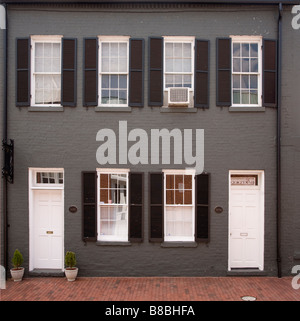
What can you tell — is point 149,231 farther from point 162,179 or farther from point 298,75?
point 298,75

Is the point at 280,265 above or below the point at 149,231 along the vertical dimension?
below

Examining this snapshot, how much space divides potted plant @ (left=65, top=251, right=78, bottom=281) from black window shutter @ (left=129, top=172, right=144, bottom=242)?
62.8 inches

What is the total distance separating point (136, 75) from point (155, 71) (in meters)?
0.53

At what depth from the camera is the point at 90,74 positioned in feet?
29.0

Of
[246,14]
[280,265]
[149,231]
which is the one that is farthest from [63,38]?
[280,265]

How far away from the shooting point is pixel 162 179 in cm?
884

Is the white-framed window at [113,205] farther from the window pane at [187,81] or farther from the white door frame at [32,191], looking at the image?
the window pane at [187,81]

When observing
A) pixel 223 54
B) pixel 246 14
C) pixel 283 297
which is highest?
pixel 246 14

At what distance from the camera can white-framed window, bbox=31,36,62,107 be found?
9008 millimetres

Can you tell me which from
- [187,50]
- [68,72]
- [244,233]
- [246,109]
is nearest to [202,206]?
[244,233]

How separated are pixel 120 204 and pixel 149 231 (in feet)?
3.59

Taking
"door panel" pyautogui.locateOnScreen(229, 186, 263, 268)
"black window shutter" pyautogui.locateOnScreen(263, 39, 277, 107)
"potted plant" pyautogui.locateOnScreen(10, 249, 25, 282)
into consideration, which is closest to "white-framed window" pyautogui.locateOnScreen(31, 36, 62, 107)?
"potted plant" pyautogui.locateOnScreen(10, 249, 25, 282)

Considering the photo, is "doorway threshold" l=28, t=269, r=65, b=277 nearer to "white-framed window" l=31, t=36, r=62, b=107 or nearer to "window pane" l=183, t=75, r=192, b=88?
"white-framed window" l=31, t=36, r=62, b=107

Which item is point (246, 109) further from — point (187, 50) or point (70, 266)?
point (70, 266)
